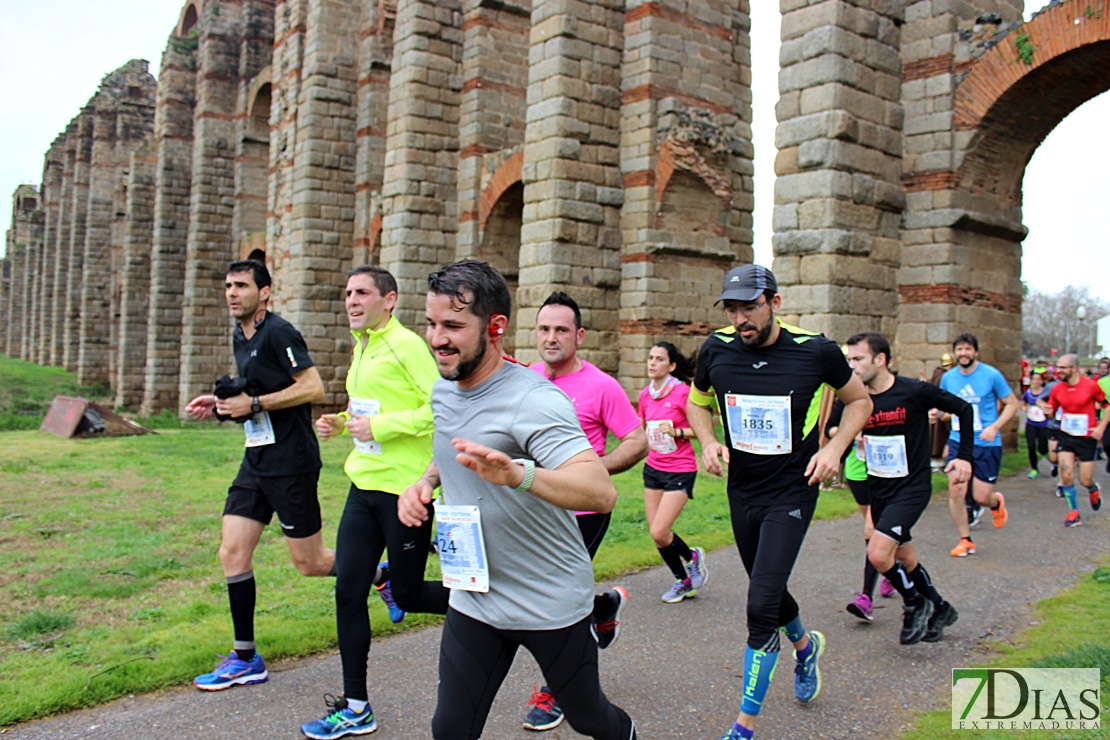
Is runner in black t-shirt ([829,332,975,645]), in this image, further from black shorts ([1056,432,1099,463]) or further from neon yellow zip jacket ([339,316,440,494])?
black shorts ([1056,432,1099,463])

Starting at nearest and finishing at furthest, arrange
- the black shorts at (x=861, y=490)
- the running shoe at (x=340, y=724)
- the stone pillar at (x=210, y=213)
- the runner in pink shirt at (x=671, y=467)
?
the running shoe at (x=340, y=724) < the black shorts at (x=861, y=490) < the runner in pink shirt at (x=671, y=467) < the stone pillar at (x=210, y=213)

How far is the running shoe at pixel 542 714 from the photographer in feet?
12.4

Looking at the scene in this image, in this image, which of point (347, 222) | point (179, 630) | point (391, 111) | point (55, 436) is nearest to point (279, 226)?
point (347, 222)

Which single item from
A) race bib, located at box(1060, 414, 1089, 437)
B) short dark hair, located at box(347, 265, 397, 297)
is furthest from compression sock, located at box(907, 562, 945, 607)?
race bib, located at box(1060, 414, 1089, 437)

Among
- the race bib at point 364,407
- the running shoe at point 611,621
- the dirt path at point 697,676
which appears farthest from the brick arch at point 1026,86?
the race bib at point 364,407

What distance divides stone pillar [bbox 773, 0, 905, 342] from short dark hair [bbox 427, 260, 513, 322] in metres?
7.54

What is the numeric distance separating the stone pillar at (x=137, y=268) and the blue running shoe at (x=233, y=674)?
107 ft

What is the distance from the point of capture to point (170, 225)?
30.0 meters

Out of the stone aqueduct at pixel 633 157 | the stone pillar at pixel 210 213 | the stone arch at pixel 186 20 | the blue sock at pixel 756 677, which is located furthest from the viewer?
the stone arch at pixel 186 20

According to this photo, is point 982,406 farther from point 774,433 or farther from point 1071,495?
point 774,433

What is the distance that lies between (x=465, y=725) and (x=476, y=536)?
2.00 ft

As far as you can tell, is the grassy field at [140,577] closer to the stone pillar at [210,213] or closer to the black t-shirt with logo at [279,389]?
the black t-shirt with logo at [279,389]

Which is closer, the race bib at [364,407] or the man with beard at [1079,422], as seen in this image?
the race bib at [364,407]

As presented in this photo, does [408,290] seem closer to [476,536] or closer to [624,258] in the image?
[624,258]
